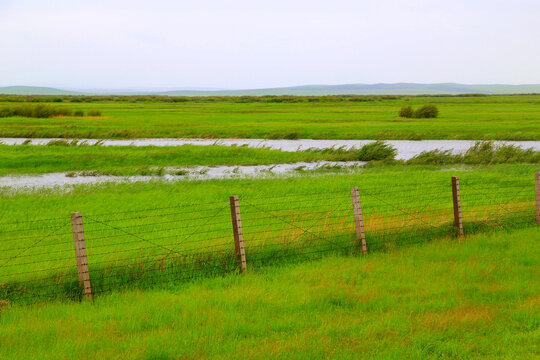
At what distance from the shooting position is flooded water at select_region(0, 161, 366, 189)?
100 ft

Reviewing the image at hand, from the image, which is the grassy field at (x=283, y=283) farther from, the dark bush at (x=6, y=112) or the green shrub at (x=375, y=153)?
the dark bush at (x=6, y=112)

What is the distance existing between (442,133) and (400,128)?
534 cm

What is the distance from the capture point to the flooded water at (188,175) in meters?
30.5

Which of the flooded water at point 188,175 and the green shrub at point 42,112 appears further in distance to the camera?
the green shrub at point 42,112

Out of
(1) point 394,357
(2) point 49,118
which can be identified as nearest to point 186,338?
(1) point 394,357

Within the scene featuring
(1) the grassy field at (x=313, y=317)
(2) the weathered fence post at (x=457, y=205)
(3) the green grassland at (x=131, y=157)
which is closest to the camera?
(1) the grassy field at (x=313, y=317)

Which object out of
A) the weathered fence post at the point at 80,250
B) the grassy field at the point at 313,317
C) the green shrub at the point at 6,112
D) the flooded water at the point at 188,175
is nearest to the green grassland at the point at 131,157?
the flooded water at the point at 188,175

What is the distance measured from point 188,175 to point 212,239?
19.9 meters

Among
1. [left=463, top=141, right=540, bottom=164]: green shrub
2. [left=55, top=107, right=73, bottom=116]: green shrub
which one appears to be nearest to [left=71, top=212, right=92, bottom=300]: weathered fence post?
[left=463, top=141, right=540, bottom=164]: green shrub

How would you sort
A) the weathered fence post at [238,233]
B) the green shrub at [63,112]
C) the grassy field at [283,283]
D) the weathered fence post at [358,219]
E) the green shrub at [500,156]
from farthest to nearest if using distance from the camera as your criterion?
1. the green shrub at [63,112]
2. the green shrub at [500,156]
3. the weathered fence post at [358,219]
4. the weathered fence post at [238,233]
5. the grassy field at [283,283]

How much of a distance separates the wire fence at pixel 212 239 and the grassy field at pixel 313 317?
2.94 feet

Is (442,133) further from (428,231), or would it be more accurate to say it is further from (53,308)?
(53,308)

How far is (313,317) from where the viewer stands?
8.43 meters

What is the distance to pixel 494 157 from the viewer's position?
37.5m
